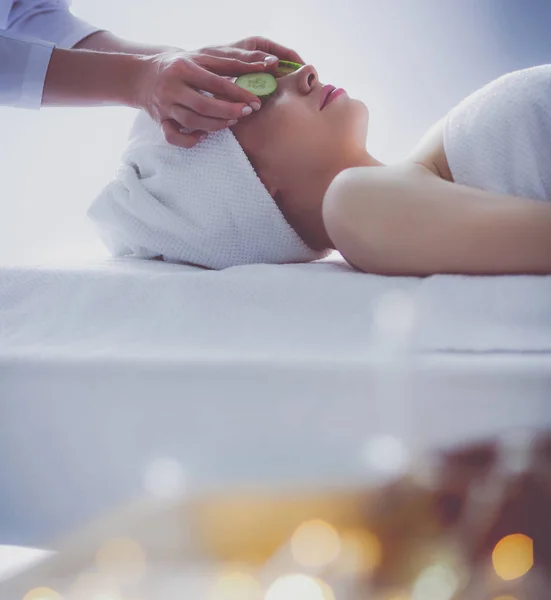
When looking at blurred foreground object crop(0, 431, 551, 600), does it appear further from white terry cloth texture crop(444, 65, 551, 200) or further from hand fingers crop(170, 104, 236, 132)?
hand fingers crop(170, 104, 236, 132)

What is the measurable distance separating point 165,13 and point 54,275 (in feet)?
4.49

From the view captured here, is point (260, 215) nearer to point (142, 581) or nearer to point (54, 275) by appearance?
point (54, 275)

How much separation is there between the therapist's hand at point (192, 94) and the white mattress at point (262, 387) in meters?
0.42

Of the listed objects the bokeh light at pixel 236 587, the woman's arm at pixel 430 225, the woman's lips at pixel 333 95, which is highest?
the woman's lips at pixel 333 95

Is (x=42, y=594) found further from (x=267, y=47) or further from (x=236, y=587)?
(x=267, y=47)

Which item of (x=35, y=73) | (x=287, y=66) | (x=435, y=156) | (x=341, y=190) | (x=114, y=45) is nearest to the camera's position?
(x=341, y=190)

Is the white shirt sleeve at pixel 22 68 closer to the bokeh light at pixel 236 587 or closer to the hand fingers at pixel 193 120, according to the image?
the hand fingers at pixel 193 120

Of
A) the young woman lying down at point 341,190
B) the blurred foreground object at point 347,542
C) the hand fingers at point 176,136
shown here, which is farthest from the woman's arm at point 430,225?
the hand fingers at point 176,136

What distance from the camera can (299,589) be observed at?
1.27ft

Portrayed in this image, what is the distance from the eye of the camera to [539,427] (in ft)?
1.36

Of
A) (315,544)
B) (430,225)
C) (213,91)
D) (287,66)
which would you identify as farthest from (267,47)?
(315,544)

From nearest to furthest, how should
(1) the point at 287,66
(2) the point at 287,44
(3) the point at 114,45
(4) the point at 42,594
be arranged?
1. (4) the point at 42,594
2. (1) the point at 287,66
3. (3) the point at 114,45
4. (2) the point at 287,44

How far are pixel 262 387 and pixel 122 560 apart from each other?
0.19 metres

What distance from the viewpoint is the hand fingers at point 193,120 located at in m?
0.84
